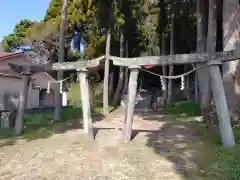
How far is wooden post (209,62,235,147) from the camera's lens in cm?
809

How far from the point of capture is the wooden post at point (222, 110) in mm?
8094

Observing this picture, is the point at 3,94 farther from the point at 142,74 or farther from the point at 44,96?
the point at 142,74

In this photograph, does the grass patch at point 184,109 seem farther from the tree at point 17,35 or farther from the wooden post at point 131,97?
the tree at point 17,35

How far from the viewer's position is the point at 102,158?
7488mm

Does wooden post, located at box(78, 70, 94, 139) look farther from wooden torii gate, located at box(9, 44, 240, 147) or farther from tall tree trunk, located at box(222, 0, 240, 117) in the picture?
tall tree trunk, located at box(222, 0, 240, 117)

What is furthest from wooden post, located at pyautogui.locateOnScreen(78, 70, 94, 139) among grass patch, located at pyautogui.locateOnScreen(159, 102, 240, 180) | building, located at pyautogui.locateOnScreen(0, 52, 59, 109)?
building, located at pyautogui.locateOnScreen(0, 52, 59, 109)

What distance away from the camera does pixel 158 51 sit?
24969 mm

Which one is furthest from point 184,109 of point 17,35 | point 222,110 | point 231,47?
point 17,35

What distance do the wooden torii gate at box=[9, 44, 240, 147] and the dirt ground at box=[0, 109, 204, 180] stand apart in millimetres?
731

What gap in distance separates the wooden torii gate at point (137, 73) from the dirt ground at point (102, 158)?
2.40ft

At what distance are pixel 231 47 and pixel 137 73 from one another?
13.8ft

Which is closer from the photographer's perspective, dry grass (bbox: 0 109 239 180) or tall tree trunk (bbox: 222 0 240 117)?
dry grass (bbox: 0 109 239 180)

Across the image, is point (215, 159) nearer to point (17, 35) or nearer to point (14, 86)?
point (14, 86)

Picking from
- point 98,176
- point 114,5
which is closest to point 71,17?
point 114,5
